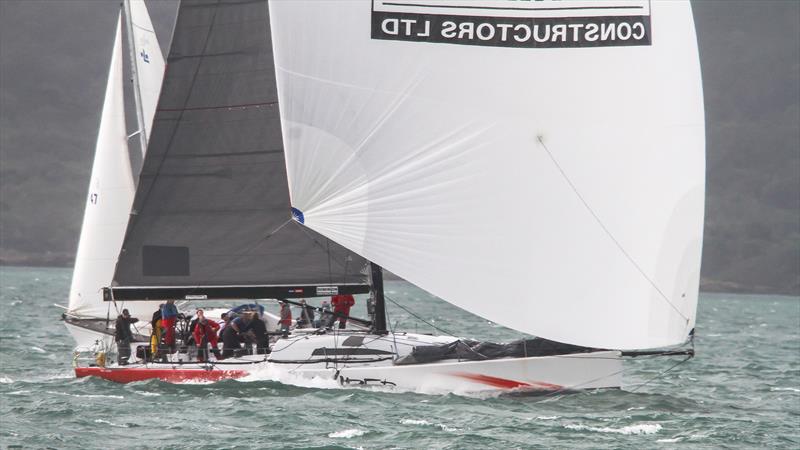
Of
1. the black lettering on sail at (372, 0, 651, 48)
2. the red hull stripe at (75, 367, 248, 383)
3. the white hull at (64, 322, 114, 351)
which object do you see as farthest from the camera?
the white hull at (64, 322, 114, 351)

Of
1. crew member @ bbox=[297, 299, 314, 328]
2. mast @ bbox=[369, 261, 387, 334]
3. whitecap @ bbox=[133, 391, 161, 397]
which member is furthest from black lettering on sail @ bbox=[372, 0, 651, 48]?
crew member @ bbox=[297, 299, 314, 328]

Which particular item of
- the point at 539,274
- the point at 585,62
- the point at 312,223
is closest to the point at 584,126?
the point at 585,62

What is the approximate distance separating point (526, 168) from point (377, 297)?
4.04 metres

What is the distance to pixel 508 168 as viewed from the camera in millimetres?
22938

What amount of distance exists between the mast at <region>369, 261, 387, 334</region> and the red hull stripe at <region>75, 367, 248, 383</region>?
2.65 metres

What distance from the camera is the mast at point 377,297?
2494 cm

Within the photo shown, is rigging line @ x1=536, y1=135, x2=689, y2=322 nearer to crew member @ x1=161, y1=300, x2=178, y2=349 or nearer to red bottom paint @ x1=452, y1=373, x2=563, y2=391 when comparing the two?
red bottom paint @ x1=452, y1=373, x2=563, y2=391

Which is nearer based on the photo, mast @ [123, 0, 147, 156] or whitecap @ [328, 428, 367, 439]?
whitecap @ [328, 428, 367, 439]

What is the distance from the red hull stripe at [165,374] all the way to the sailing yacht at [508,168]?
854mm

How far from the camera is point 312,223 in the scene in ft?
77.8

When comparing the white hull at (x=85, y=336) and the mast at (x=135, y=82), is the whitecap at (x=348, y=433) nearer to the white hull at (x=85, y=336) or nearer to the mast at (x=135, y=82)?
the white hull at (x=85, y=336)

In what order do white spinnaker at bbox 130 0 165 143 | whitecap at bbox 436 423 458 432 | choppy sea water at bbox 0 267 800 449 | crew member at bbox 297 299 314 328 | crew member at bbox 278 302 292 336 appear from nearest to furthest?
choppy sea water at bbox 0 267 800 449 < whitecap at bbox 436 423 458 432 < crew member at bbox 278 302 292 336 < crew member at bbox 297 299 314 328 < white spinnaker at bbox 130 0 165 143

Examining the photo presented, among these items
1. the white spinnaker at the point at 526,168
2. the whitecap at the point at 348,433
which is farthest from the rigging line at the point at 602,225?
the whitecap at the point at 348,433

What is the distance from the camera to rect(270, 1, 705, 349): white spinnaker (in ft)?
74.0
